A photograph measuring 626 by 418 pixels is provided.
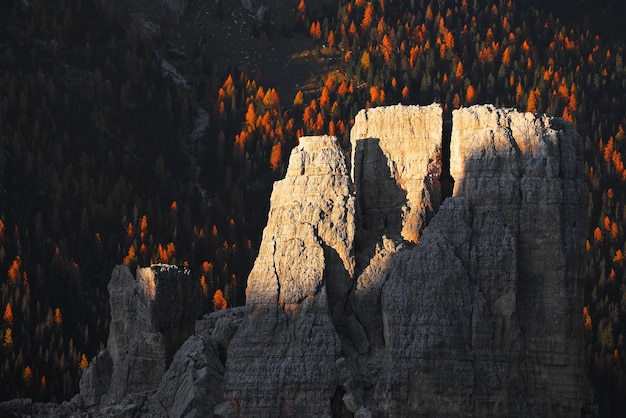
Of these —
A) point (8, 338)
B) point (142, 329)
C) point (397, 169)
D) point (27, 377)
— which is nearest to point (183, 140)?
point (8, 338)

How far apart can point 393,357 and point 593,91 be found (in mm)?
103688

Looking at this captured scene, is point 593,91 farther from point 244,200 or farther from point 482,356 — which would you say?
point 482,356

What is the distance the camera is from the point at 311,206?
260 ft

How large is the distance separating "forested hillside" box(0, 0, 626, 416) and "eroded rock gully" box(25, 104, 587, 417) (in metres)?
53.5

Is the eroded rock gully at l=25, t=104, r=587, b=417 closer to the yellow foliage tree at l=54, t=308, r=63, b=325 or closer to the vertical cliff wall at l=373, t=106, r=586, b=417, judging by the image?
the vertical cliff wall at l=373, t=106, r=586, b=417

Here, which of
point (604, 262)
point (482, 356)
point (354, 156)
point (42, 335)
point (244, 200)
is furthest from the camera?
point (244, 200)

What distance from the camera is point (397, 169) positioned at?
82375mm

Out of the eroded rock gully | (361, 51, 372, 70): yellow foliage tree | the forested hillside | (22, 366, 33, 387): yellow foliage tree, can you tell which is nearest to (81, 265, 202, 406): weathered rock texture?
the eroded rock gully

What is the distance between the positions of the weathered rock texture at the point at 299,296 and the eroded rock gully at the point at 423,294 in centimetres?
7

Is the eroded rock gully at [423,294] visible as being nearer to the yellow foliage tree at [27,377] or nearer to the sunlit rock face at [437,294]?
the sunlit rock face at [437,294]

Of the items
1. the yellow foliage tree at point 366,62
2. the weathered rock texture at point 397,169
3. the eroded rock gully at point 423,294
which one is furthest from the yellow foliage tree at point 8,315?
the yellow foliage tree at point 366,62

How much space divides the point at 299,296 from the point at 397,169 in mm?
8641

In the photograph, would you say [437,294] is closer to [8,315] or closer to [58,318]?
[58,318]

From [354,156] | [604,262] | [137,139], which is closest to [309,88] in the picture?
[137,139]
